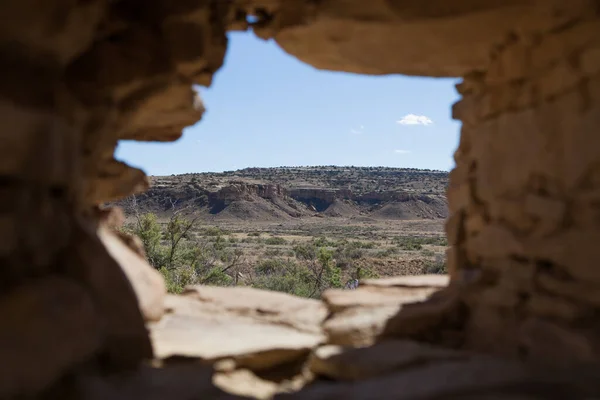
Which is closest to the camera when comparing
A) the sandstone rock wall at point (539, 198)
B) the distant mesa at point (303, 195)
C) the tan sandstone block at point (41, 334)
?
the tan sandstone block at point (41, 334)

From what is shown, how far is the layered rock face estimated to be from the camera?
1.85 metres

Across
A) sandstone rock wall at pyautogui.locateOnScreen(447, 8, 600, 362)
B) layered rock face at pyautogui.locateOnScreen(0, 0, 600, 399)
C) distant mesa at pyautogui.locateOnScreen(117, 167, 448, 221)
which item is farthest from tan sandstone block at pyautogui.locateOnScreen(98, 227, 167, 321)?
distant mesa at pyautogui.locateOnScreen(117, 167, 448, 221)

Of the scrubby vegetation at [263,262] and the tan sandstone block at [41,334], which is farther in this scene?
the scrubby vegetation at [263,262]

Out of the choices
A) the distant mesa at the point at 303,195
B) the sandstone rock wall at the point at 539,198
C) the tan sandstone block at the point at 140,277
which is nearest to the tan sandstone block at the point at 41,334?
the tan sandstone block at the point at 140,277

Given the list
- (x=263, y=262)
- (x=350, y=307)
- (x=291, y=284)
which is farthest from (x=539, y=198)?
(x=263, y=262)

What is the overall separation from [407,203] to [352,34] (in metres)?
43.3

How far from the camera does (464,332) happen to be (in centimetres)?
314

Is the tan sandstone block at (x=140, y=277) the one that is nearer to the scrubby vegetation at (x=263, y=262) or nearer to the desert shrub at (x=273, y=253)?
the scrubby vegetation at (x=263, y=262)

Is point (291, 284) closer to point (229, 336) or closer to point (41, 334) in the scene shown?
point (229, 336)

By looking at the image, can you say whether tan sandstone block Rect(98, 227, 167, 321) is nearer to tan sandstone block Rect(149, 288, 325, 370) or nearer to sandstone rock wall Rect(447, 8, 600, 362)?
tan sandstone block Rect(149, 288, 325, 370)

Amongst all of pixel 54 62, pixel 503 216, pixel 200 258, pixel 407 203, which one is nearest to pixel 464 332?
pixel 503 216

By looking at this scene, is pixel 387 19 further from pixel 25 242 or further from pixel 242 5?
pixel 25 242

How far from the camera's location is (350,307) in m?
3.83

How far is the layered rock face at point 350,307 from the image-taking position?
6.06 ft
